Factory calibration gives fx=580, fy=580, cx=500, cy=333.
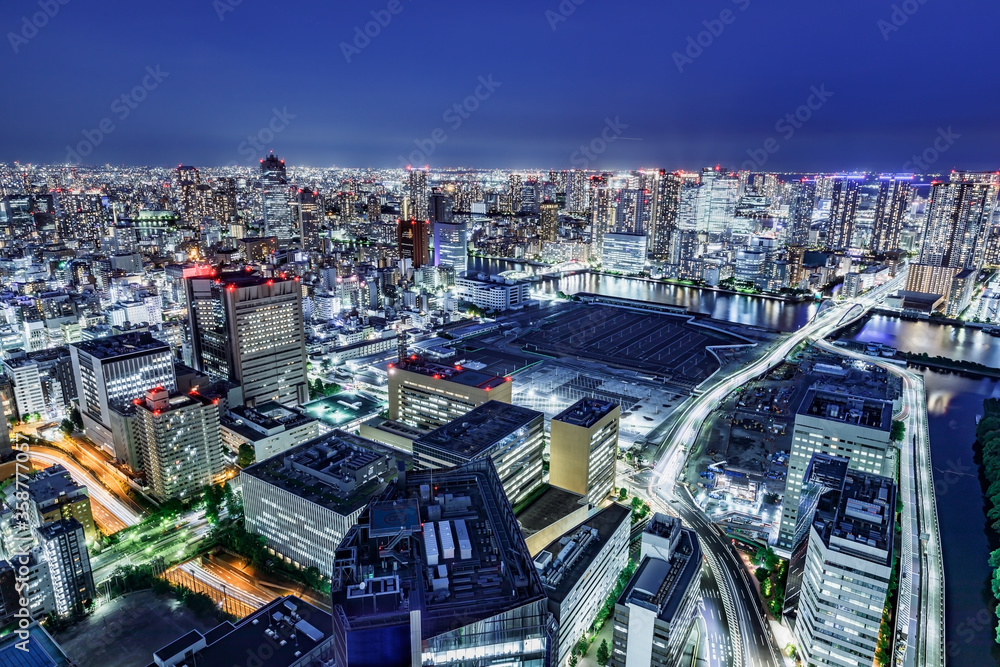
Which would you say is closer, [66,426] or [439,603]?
[439,603]

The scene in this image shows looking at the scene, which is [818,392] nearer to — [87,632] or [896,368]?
[896,368]

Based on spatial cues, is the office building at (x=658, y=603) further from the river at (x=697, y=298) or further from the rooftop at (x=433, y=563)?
the river at (x=697, y=298)

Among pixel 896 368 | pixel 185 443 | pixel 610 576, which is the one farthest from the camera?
pixel 896 368

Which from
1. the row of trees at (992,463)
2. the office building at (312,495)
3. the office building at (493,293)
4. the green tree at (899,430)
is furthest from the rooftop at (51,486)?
the office building at (493,293)

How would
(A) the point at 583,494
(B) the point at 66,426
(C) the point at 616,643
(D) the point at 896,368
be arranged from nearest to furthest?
(C) the point at 616,643 < (A) the point at 583,494 < (B) the point at 66,426 < (D) the point at 896,368

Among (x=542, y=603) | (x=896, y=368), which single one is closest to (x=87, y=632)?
(x=542, y=603)

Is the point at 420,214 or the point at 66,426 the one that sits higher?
the point at 420,214

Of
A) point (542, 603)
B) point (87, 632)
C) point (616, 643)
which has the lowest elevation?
point (87, 632)

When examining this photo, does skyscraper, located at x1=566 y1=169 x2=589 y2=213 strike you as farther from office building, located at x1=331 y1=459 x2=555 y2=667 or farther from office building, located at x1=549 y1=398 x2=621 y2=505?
office building, located at x1=331 y1=459 x2=555 y2=667

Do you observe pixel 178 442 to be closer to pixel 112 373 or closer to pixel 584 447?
pixel 112 373
